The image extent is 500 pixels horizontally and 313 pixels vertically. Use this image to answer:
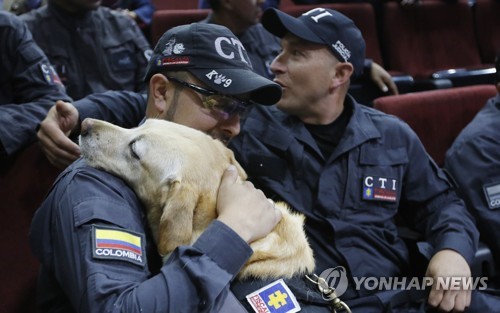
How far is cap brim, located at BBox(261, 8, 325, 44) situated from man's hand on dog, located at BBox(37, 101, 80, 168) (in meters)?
0.83

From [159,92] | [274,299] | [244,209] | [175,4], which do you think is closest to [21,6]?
[175,4]

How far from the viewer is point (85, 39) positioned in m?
3.37

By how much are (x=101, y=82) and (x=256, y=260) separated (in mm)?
2036

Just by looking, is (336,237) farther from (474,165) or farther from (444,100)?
(444,100)

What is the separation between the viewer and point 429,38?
5059mm

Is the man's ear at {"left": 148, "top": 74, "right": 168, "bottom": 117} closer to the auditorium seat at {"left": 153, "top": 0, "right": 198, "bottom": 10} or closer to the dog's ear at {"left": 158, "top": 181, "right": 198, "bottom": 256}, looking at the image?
the dog's ear at {"left": 158, "top": 181, "right": 198, "bottom": 256}

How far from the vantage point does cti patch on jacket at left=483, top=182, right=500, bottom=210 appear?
8.45 ft

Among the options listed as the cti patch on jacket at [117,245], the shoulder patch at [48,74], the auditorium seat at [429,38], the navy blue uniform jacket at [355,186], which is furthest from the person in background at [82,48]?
the auditorium seat at [429,38]

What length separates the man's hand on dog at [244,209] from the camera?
1506mm

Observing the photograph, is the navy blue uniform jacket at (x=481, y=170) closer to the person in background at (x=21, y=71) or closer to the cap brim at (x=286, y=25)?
the cap brim at (x=286, y=25)

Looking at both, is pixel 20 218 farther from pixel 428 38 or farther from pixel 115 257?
pixel 428 38

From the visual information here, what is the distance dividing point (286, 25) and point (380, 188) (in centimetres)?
69

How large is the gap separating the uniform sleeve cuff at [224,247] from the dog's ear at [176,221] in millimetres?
43

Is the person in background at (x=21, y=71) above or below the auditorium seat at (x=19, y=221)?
above
